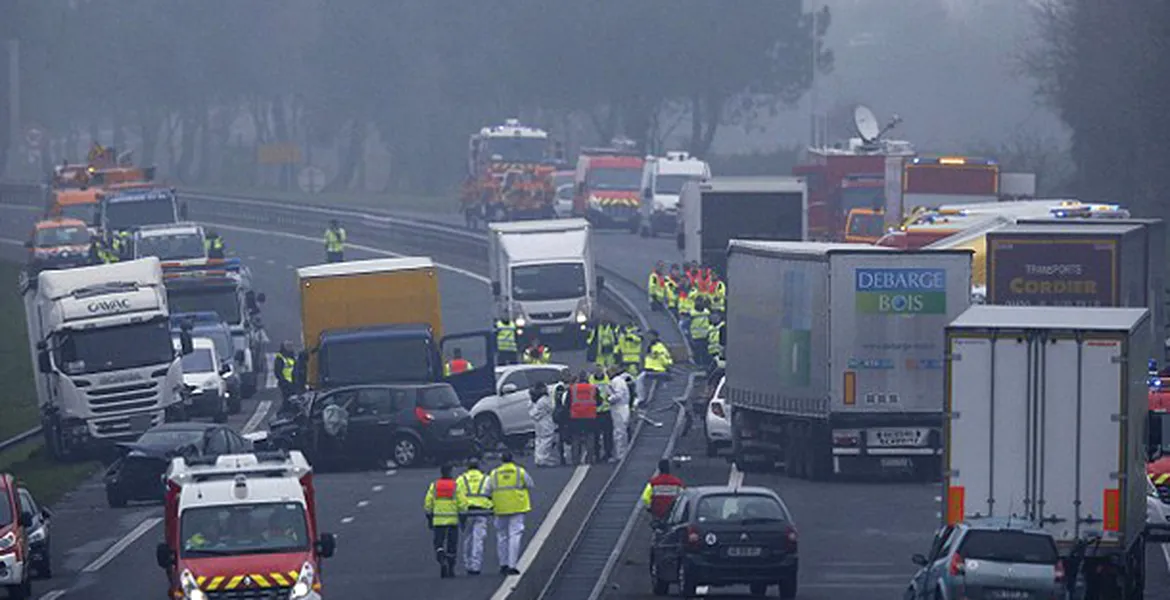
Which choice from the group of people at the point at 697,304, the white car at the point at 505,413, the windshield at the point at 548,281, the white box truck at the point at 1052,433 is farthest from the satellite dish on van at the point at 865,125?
the white box truck at the point at 1052,433

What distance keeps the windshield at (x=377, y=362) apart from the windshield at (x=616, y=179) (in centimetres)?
3885

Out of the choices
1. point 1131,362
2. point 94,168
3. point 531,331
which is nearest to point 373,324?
point 531,331

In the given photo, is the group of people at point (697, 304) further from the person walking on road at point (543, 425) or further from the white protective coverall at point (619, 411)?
the person walking on road at point (543, 425)

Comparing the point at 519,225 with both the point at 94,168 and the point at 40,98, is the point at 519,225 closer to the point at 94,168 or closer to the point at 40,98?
the point at 94,168

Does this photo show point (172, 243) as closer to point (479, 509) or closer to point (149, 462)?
point (149, 462)

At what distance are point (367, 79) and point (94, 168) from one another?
47791 mm

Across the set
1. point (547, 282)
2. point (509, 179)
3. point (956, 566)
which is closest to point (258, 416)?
point (547, 282)

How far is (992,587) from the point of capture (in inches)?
966

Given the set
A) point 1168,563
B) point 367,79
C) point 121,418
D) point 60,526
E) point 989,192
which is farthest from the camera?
point 367,79

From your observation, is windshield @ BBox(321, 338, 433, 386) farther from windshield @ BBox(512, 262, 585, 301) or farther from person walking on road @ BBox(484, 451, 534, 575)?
person walking on road @ BBox(484, 451, 534, 575)

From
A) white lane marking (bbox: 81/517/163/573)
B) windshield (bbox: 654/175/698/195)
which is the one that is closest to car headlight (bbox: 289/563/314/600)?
white lane marking (bbox: 81/517/163/573)

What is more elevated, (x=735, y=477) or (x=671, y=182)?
(x=671, y=182)

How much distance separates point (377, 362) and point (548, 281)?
471 inches

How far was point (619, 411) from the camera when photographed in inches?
1622
